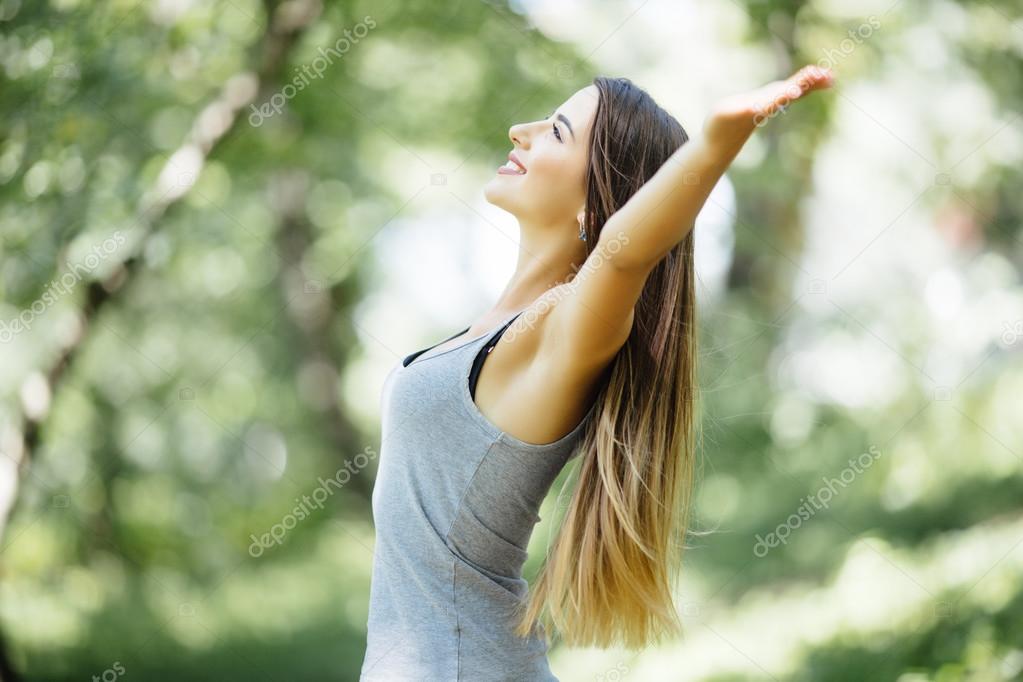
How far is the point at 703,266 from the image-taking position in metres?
3.82

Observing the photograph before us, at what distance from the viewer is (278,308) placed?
8281 millimetres

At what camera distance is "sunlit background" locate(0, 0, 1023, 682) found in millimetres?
4277

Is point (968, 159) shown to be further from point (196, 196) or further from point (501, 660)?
point (501, 660)

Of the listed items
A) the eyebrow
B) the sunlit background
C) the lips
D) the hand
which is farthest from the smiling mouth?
the sunlit background

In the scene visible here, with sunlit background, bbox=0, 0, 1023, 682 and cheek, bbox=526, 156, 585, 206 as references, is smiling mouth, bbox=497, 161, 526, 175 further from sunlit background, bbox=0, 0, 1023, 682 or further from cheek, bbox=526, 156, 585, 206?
sunlit background, bbox=0, 0, 1023, 682

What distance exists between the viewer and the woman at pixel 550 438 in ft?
5.04

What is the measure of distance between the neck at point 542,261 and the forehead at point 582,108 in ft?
0.56

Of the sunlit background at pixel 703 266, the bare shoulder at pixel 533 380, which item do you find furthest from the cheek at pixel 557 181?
the sunlit background at pixel 703 266

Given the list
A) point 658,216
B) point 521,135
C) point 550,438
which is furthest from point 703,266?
point 658,216

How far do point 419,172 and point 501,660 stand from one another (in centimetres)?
555

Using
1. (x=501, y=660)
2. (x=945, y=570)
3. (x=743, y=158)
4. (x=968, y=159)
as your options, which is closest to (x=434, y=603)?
(x=501, y=660)

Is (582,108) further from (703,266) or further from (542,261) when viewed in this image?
(703,266)

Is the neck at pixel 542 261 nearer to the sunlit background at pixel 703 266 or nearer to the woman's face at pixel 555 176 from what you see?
the woman's face at pixel 555 176

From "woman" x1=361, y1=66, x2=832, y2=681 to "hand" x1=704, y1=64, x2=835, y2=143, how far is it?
0.21 m
